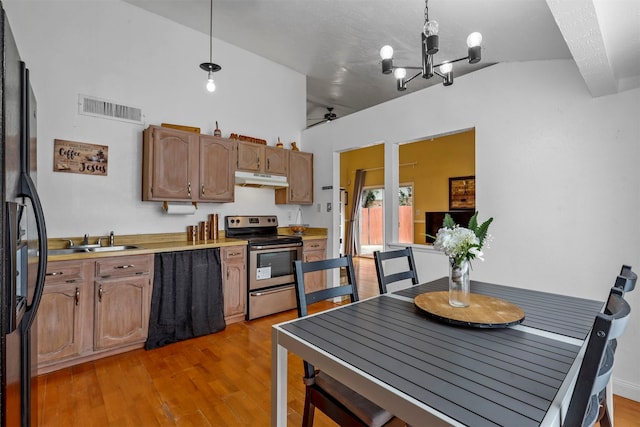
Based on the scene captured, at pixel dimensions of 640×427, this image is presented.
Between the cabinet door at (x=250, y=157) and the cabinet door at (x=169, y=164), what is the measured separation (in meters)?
0.58

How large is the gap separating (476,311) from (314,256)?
9.76 ft

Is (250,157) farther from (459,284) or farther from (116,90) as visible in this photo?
(459,284)

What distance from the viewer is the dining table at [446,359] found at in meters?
0.79

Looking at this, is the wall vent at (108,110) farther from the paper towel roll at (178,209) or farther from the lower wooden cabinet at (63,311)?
the lower wooden cabinet at (63,311)

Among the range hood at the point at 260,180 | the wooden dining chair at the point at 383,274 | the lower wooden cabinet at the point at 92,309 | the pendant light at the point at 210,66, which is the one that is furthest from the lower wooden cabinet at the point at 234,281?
the wooden dining chair at the point at 383,274

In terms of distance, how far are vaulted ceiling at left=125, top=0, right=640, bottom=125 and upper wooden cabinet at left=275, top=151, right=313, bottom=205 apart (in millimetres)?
1372

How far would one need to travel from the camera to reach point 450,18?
98.9 inches

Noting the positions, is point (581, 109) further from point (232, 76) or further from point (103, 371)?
point (103, 371)

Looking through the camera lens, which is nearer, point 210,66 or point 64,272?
point 64,272

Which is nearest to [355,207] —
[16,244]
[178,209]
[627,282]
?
[178,209]

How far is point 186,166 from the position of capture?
3363 mm

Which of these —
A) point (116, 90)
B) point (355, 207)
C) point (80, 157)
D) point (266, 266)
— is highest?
point (116, 90)

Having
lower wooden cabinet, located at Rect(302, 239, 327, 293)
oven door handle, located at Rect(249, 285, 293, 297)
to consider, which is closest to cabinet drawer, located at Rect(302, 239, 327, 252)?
lower wooden cabinet, located at Rect(302, 239, 327, 293)

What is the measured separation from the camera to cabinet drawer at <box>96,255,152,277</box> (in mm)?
2588
